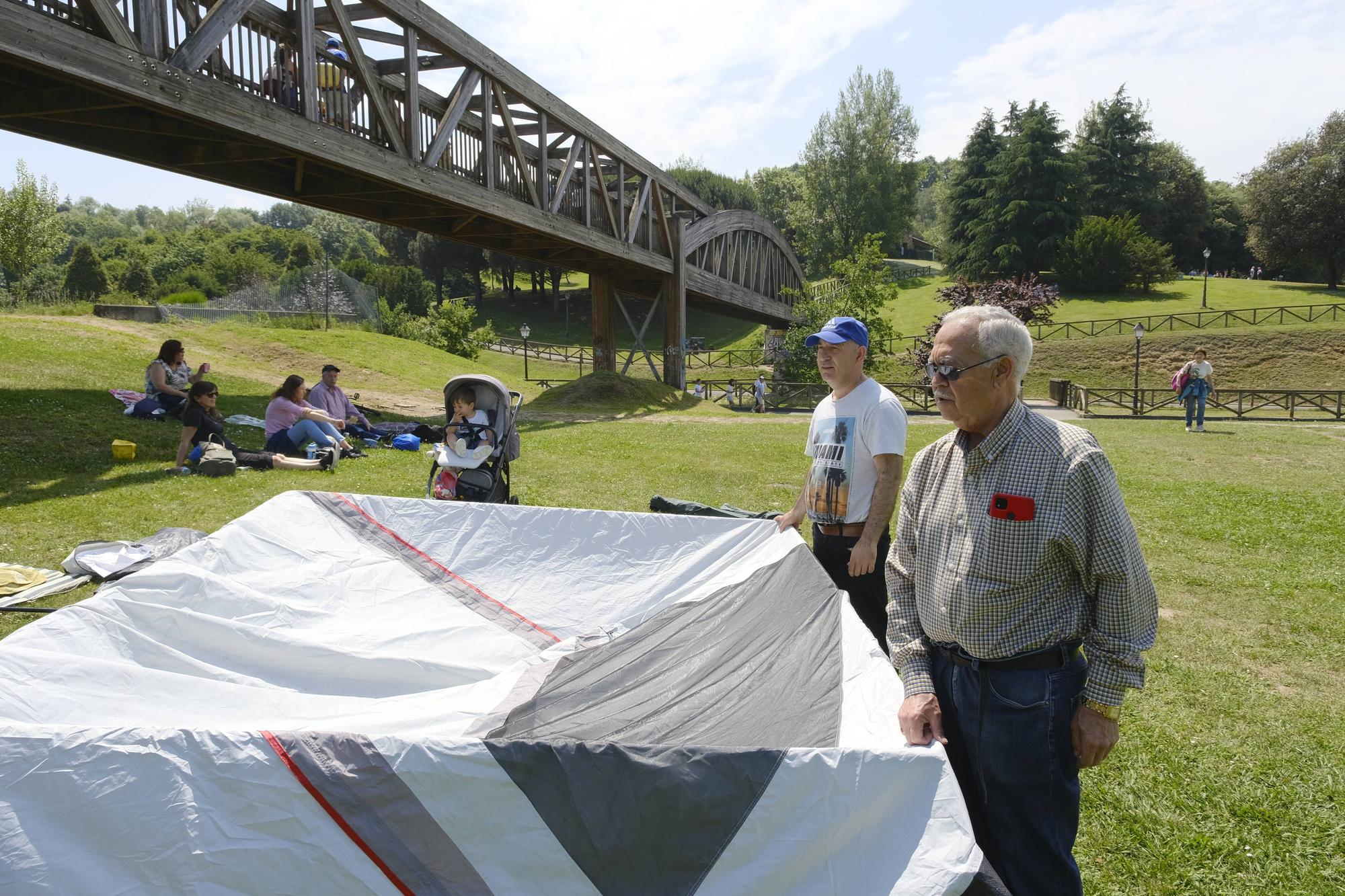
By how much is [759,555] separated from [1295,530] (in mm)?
7690

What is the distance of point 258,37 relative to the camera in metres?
10.9

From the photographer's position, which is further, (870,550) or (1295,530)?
(1295,530)

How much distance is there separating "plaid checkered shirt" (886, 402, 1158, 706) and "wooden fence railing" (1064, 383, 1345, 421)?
85.5ft

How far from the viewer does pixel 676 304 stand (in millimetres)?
26312

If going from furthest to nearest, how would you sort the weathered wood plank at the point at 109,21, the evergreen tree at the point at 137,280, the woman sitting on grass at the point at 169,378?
the evergreen tree at the point at 137,280, the woman sitting on grass at the point at 169,378, the weathered wood plank at the point at 109,21

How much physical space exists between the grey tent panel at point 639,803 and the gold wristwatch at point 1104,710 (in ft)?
2.84

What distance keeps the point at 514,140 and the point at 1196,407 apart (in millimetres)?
17719

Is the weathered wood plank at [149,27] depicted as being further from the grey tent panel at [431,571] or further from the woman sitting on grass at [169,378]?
the grey tent panel at [431,571]

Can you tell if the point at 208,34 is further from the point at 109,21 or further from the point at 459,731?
the point at 459,731

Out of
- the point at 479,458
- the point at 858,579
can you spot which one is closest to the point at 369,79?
the point at 479,458

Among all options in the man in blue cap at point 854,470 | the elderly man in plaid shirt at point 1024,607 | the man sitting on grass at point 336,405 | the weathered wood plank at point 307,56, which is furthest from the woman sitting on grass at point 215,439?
the elderly man in plaid shirt at point 1024,607

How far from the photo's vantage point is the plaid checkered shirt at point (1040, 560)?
83.0 inches

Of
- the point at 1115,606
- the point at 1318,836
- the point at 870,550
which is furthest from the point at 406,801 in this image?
the point at 1318,836

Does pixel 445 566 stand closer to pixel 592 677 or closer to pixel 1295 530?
pixel 592 677
